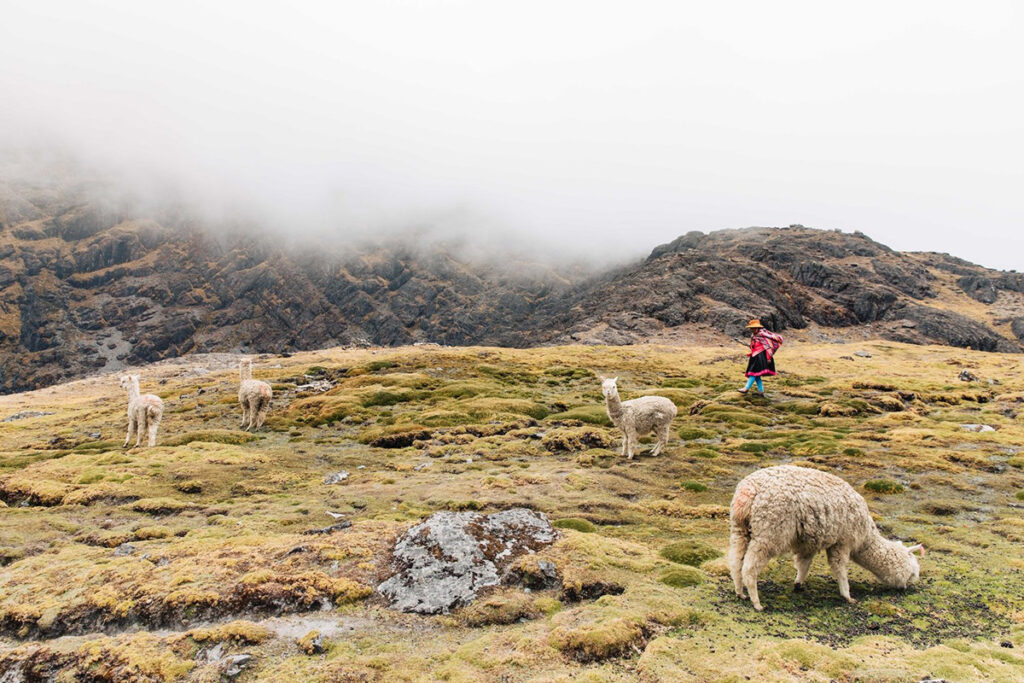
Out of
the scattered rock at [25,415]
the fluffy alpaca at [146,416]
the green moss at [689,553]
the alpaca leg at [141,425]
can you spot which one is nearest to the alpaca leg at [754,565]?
the green moss at [689,553]

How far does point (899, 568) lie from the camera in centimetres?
1245

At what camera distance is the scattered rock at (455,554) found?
12.6m

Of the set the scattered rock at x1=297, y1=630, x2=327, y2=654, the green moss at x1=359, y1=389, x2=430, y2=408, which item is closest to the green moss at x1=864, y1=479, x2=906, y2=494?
the scattered rock at x1=297, y1=630, x2=327, y2=654

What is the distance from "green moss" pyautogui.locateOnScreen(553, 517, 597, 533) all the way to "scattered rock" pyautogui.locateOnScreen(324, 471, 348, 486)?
1233 cm

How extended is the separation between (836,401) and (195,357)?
135m

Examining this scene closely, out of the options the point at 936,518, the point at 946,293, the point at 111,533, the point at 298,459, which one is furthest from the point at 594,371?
the point at 946,293

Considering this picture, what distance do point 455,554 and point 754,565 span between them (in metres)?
7.55

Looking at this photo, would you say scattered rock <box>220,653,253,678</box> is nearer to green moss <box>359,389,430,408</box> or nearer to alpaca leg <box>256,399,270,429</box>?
alpaca leg <box>256,399,270,429</box>

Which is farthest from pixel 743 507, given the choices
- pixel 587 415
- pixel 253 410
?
pixel 253 410

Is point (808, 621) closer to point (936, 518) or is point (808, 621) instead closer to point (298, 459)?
point (936, 518)

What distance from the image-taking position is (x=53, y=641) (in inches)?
425

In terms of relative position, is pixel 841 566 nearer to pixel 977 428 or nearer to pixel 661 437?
pixel 661 437

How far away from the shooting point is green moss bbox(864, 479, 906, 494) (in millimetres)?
21344

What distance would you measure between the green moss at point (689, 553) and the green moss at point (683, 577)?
3.12 ft
